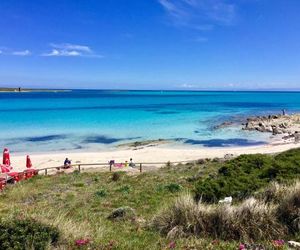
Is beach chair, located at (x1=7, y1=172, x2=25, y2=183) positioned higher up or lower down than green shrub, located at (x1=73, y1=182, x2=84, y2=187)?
lower down

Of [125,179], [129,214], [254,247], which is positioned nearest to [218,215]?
[254,247]

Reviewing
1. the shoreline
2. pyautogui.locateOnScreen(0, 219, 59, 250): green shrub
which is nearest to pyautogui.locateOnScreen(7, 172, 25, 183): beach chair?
the shoreline

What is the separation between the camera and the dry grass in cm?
708

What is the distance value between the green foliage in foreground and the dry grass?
144 cm

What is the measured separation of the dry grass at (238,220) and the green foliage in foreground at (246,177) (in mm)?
1439

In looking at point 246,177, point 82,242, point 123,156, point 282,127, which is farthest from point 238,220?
point 282,127

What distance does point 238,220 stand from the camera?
716cm

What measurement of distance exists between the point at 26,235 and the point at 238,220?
3.79 metres

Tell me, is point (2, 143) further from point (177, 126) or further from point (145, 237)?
point (145, 237)

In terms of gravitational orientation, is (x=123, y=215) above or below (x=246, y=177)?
below

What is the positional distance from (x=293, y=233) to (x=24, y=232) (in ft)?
15.7

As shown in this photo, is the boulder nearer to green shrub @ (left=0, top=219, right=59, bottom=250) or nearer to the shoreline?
green shrub @ (left=0, top=219, right=59, bottom=250)

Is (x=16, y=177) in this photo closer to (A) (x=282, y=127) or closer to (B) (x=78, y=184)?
(B) (x=78, y=184)

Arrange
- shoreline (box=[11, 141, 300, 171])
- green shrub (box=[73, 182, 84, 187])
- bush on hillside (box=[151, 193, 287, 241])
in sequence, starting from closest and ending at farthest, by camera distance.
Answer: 1. bush on hillside (box=[151, 193, 287, 241])
2. green shrub (box=[73, 182, 84, 187])
3. shoreline (box=[11, 141, 300, 171])
